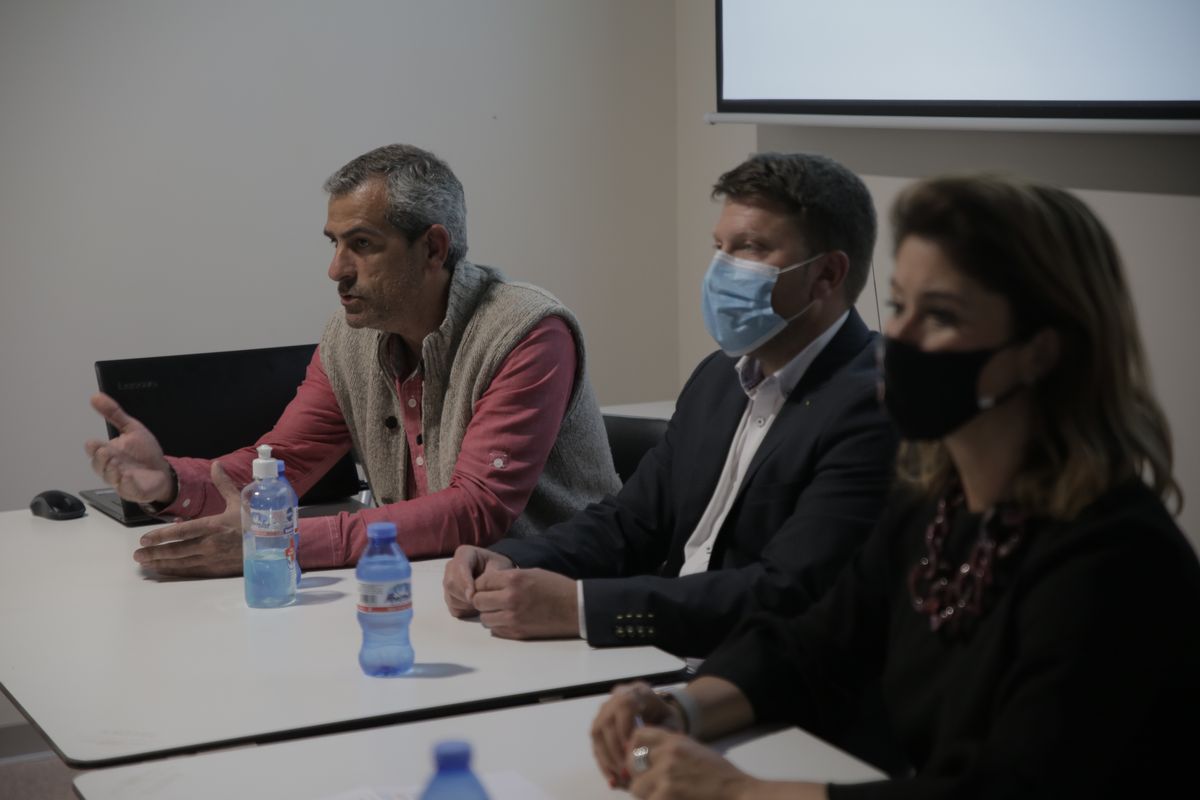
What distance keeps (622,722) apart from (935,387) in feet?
1.58

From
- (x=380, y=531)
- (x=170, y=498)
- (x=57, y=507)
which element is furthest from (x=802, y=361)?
(x=57, y=507)

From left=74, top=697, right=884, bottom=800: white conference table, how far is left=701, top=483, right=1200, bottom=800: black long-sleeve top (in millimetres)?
145

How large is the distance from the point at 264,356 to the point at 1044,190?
200 centimetres

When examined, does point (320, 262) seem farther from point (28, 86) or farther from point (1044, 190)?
point (1044, 190)

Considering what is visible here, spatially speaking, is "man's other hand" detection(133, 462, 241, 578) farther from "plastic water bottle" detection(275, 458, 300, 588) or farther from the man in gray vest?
the man in gray vest

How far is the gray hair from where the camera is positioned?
267cm

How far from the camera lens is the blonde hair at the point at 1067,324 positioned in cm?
128

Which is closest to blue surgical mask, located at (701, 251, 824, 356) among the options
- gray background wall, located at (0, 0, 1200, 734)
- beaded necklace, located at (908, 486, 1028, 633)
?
beaded necklace, located at (908, 486, 1028, 633)

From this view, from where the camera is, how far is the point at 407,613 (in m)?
1.78

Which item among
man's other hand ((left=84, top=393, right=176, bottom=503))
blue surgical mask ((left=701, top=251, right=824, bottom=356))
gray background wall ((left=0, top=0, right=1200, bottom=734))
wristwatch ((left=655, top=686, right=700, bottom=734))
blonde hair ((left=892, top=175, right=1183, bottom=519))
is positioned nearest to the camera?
blonde hair ((left=892, top=175, right=1183, bottom=519))

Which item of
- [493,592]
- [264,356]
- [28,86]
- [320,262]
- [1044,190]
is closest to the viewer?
[1044,190]

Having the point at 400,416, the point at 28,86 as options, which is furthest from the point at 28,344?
the point at 400,416

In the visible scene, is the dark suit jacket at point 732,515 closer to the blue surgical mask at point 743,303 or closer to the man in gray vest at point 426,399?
the blue surgical mask at point 743,303

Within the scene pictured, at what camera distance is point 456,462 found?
264 centimetres
